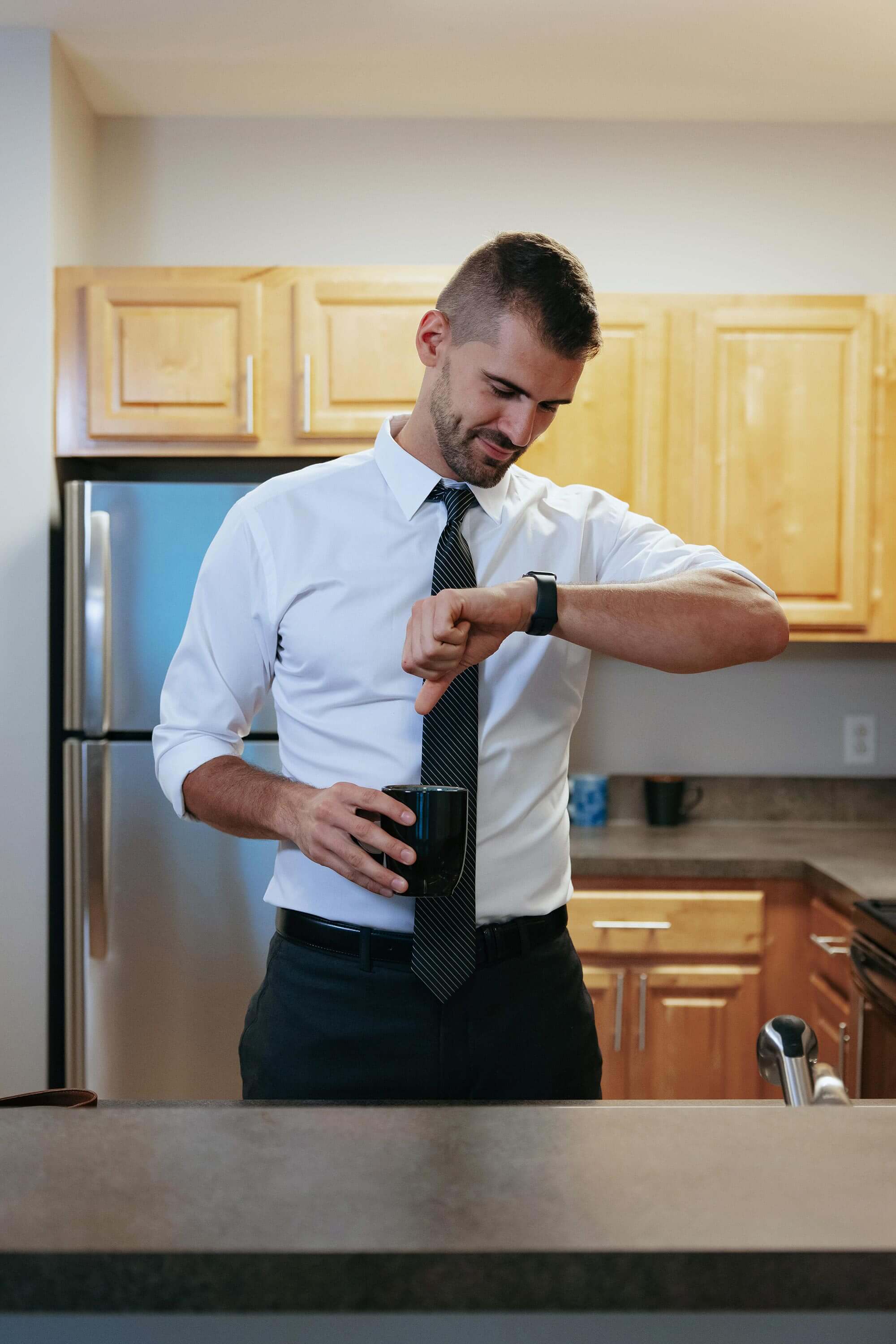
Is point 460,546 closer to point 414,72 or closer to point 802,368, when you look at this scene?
point 802,368

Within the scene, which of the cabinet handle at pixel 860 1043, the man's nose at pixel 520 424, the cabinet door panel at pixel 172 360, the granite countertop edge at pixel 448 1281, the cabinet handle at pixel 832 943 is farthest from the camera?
the cabinet door panel at pixel 172 360

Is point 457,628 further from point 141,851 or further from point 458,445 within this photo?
point 141,851

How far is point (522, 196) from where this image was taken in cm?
301

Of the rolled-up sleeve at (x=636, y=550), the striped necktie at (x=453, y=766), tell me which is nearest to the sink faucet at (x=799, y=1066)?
the striped necktie at (x=453, y=766)

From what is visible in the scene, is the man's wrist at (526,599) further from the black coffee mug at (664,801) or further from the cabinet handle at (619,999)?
the black coffee mug at (664,801)

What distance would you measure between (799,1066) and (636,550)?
0.88 metres

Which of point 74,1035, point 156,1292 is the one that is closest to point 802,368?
point 74,1035

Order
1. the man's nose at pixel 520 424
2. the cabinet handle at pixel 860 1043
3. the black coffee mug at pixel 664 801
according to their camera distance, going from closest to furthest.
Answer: the man's nose at pixel 520 424
the cabinet handle at pixel 860 1043
the black coffee mug at pixel 664 801

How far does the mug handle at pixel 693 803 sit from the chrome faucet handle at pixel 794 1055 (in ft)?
7.56

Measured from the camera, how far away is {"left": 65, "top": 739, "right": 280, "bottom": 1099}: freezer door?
2504 millimetres

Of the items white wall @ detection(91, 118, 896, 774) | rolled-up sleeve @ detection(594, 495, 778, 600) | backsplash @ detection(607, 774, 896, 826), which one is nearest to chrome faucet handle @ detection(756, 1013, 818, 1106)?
rolled-up sleeve @ detection(594, 495, 778, 600)

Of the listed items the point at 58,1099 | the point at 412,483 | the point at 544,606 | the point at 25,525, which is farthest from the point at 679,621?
the point at 25,525

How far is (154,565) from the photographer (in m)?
2.50

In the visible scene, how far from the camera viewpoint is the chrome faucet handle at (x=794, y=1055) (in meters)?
0.77
